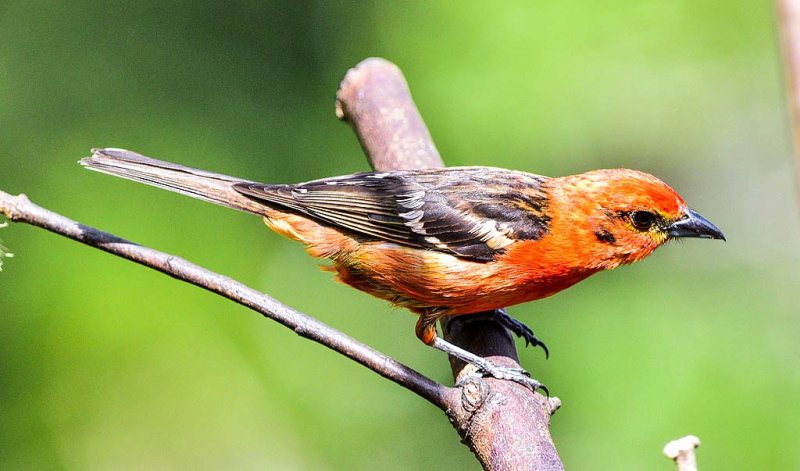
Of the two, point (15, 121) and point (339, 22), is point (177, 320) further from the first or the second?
point (339, 22)

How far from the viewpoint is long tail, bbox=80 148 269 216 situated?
3.96 metres

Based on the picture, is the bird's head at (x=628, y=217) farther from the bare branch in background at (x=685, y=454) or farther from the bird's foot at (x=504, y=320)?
the bare branch in background at (x=685, y=454)

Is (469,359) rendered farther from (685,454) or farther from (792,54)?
(792,54)

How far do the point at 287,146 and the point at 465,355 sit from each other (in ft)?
9.59

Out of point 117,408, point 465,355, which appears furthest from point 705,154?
point 117,408

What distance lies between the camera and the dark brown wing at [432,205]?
4.34 meters

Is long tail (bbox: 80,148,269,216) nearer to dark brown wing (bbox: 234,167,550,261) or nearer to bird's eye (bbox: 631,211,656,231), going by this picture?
dark brown wing (bbox: 234,167,550,261)

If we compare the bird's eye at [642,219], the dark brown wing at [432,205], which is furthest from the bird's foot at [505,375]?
the bird's eye at [642,219]

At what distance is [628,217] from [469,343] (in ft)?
2.84

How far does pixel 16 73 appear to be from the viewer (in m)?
6.62

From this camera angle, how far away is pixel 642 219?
416cm

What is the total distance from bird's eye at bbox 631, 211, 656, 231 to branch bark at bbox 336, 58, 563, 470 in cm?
73

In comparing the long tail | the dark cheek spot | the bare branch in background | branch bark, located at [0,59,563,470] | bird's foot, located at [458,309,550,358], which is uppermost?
the dark cheek spot

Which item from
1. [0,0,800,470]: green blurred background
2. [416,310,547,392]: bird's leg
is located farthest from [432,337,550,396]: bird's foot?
[0,0,800,470]: green blurred background
